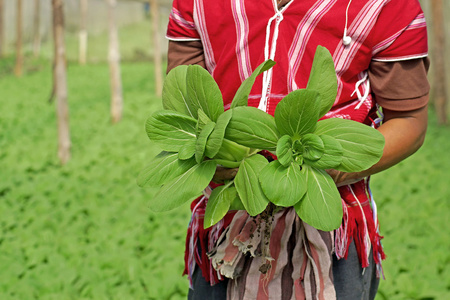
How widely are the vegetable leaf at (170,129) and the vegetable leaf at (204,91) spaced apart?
0.16ft

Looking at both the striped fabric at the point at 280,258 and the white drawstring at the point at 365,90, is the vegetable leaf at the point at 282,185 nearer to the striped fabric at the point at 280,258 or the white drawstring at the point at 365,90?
the striped fabric at the point at 280,258

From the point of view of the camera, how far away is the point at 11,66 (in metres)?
16.5

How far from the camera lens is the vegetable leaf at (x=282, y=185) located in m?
1.10

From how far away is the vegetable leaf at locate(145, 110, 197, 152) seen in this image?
1.23 metres

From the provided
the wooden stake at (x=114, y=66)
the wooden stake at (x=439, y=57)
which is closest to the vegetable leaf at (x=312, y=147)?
the wooden stake at (x=114, y=66)

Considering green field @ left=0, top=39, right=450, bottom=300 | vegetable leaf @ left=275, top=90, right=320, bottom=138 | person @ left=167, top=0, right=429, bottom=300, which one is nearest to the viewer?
vegetable leaf @ left=275, top=90, right=320, bottom=138

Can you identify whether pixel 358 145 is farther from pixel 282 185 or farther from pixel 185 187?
pixel 185 187

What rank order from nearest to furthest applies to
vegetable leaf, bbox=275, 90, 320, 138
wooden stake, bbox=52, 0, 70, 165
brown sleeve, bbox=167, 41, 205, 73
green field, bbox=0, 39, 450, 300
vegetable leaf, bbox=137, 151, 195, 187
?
vegetable leaf, bbox=275, 90, 320, 138 → vegetable leaf, bbox=137, 151, 195, 187 → brown sleeve, bbox=167, 41, 205, 73 → green field, bbox=0, 39, 450, 300 → wooden stake, bbox=52, 0, 70, 165

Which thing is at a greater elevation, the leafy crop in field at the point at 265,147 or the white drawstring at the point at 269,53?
the white drawstring at the point at 269,53

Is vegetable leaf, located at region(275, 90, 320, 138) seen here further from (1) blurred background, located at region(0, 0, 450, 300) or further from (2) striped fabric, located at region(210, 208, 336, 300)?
(1) blurred background, located at region(0, 0, 450, 300)

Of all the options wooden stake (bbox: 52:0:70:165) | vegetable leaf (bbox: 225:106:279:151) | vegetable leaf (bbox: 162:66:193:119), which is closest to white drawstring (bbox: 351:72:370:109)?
vegetable leaf (bbox: 225:106:279:151)

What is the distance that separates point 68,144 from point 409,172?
452 centimetres

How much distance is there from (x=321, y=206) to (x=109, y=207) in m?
4.52

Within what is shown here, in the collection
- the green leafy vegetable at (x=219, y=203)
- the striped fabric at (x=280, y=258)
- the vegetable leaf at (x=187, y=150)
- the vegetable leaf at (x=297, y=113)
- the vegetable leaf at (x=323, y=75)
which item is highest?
the vegetable leaf at (x=323, y=75)
